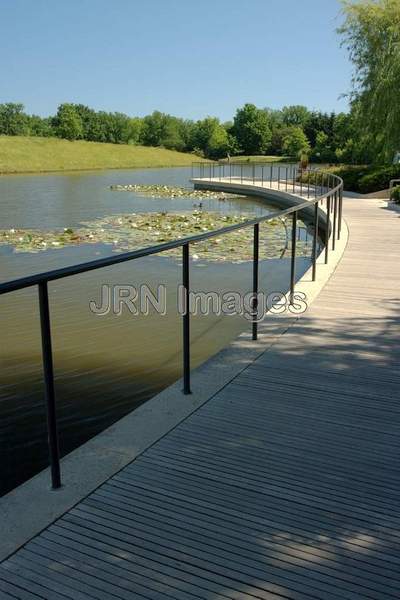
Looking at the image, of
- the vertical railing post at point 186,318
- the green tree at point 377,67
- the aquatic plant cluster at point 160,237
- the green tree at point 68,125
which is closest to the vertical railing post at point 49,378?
the vertical railing post at point 186,318

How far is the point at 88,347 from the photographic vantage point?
18.7ft

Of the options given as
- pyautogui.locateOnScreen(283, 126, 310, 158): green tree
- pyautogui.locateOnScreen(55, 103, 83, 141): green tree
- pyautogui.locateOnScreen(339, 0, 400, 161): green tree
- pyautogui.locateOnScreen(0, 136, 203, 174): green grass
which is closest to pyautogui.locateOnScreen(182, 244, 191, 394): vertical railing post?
pyautogui.locateOnScreen(339, 0, 400, 161): green tree

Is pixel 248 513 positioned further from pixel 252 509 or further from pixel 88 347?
pixel 88 347

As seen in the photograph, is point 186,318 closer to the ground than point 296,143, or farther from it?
closer to the ground

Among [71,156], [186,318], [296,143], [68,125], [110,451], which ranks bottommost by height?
[110,451]

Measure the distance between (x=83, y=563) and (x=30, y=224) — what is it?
14817 millimetres

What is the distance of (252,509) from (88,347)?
3.71m

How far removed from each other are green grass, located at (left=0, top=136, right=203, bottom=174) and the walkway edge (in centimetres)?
5617

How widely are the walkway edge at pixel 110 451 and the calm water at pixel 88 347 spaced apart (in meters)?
0.95

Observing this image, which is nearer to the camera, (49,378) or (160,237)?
Result: (49,378)

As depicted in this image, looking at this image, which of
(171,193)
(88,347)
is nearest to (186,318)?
(88,347)

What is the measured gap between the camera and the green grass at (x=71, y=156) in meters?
60.6

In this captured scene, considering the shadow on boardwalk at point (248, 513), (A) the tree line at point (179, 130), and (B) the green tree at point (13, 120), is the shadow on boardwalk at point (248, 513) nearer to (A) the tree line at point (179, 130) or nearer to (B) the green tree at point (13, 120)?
(A) the tree line at point (179, 130)

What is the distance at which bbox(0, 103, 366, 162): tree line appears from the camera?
83.4m
